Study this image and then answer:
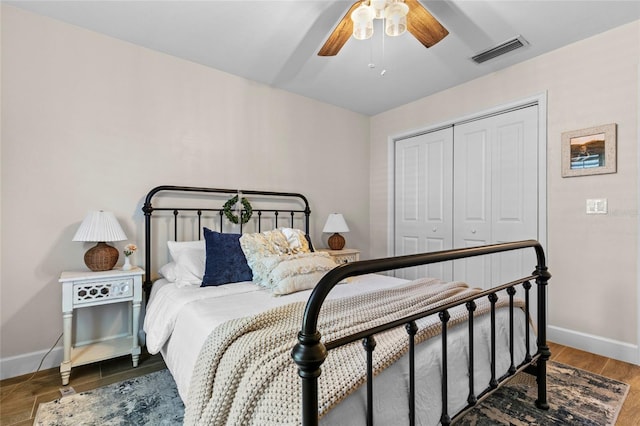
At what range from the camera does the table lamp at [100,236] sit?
211 centimetres

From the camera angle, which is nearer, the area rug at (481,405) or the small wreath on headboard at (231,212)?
the area rug at (481,405)

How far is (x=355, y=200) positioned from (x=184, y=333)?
9.28 ft

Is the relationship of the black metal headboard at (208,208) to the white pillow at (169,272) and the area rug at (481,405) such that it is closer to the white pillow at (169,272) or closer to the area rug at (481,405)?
the white pillow at (169,272)

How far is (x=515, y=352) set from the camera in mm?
1621

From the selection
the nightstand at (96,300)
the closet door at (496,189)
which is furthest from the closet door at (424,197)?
the nightstand at (96,300)

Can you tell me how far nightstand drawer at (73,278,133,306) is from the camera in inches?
80.4

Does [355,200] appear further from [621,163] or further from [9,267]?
[9,267]

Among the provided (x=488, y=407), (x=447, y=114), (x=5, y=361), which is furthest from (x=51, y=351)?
(x=447, y=114)

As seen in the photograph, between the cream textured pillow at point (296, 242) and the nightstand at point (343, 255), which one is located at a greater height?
the cream textured pillow at point (296, 242)

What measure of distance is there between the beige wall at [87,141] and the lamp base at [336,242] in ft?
2.95

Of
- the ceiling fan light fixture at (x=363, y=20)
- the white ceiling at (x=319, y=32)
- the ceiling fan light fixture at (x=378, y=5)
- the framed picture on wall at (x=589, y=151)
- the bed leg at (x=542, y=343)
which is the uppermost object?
the white ceiling at (x=319, y=32)

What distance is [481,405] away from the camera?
174cm

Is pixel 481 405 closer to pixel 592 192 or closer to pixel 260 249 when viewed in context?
pixel 260 249

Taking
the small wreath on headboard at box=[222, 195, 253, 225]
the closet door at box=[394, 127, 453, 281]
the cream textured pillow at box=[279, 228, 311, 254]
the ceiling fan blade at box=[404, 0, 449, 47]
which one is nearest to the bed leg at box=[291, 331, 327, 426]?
the cream textured pillow at box=[279, 228, 311, 254]
